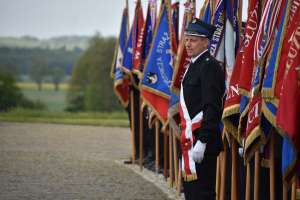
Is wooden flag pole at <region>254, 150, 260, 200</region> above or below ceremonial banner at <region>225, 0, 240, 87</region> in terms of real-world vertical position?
below

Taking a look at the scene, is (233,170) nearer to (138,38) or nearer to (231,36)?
(231,36)

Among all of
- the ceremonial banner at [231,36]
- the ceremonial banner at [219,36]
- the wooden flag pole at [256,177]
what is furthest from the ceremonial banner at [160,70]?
the wooden flag pole at [256,177]

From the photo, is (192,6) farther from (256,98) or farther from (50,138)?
(50,138)

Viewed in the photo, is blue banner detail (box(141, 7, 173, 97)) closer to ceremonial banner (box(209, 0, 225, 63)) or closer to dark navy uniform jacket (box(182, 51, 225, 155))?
ceremonial banner (box(209, 0, 225, 63))

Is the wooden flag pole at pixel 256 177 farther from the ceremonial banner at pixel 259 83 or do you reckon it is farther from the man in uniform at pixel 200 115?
the man in uniform at pixel 200 115

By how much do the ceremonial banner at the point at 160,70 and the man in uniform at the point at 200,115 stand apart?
13.5 feet

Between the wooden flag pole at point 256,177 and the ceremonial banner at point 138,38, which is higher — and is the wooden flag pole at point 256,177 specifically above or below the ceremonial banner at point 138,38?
below

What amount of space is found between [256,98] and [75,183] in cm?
464

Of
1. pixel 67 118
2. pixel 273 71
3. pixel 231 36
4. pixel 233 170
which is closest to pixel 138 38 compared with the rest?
pixel 231 36

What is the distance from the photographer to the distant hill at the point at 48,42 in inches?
2040

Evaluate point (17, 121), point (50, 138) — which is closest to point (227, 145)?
point (50, 138)

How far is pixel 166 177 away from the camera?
465 inches

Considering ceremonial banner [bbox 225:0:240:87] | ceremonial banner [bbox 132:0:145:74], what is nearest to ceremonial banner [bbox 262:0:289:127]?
ceremonial banner [bbox 225:0:240:87]

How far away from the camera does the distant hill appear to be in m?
51.8
